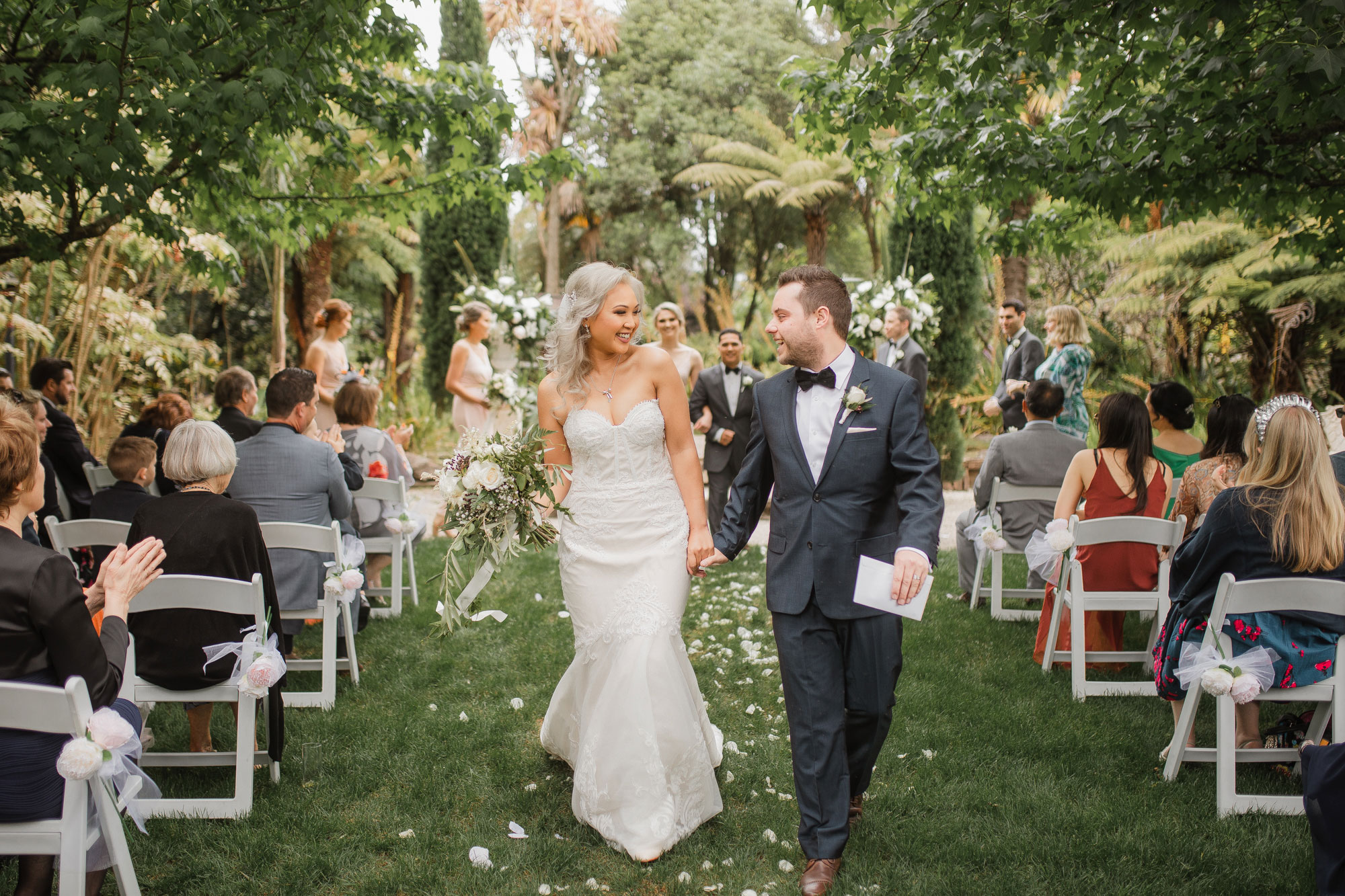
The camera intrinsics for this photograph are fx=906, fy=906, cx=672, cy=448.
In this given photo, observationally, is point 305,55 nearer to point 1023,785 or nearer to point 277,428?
point 277,428

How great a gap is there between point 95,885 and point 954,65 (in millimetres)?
5485

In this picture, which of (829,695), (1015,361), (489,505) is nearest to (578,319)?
(489,505)

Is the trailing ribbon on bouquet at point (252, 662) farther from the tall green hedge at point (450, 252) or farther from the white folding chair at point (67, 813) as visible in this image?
the tall green hedge at point (450, 252)

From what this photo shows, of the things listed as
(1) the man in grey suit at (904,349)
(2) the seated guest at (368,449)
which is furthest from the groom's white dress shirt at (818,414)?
(1) the man in grey suit at (904,349)

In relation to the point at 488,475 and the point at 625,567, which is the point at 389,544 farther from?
the point at 625,567

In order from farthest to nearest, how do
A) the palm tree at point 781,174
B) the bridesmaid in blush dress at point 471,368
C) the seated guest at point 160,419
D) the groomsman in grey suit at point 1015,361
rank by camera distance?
the palm tree at point 781,174
the bridesmaid in blush dress at point 471,368
the groomsman in grey suit at point 1015,361
the seated guest at point 160,419

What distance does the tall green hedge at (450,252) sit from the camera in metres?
15.6

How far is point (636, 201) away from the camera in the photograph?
965 inches

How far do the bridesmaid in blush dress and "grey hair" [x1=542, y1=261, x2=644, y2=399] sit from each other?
5.38 metres

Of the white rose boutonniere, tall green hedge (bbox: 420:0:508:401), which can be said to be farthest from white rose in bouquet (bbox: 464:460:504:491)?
tall green hedge (bbox: 420:0:508:401)

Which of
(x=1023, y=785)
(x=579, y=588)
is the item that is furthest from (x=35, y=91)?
(x=1023, y=785)

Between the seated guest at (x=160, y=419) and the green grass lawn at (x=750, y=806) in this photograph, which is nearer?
the green grass lawn at (x=750, y=806)

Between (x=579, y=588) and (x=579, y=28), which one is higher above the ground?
(x=579, y=28)

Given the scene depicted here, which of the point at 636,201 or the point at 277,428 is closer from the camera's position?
the point at 277,428
